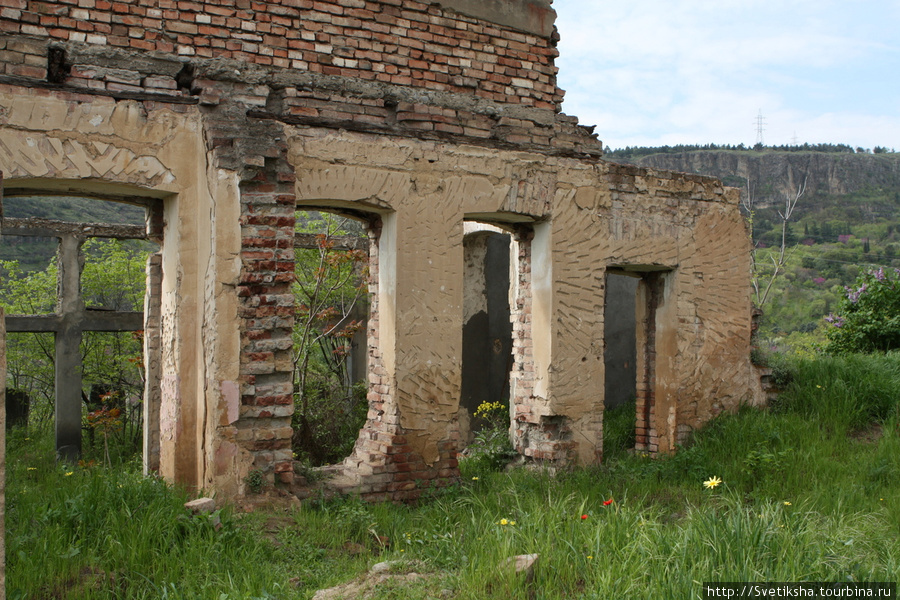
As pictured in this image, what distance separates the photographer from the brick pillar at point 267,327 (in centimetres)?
565

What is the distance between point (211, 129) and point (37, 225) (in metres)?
4.58

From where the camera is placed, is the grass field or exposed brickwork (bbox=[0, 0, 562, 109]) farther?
exposed brickwork (bbox=[0, 0, 562, 109])

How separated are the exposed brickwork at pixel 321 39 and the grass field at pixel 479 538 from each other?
3084 millimetres

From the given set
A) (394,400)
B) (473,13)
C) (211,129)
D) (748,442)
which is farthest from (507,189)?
(748,442)

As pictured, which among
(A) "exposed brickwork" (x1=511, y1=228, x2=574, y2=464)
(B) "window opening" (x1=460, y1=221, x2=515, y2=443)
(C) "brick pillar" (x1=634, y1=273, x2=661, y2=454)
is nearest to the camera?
(A) "exposed brickwork" (x1=511, y1=228, x2=574, y2=464)

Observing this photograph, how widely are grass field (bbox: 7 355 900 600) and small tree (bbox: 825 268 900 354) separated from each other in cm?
558

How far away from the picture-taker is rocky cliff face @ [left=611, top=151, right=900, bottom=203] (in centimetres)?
4206

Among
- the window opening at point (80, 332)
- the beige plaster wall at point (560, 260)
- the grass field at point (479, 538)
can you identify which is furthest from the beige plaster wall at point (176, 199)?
the window opening at point (80, 332)

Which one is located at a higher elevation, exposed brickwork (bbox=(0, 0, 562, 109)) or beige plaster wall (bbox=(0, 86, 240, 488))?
exposed brickwork (bbox=(0, 0, 562, 109))

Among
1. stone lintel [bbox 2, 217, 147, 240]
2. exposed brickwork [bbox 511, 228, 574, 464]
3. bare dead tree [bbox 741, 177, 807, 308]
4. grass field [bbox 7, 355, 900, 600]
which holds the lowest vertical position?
grass field [bbox 7, 355, 900, 600]

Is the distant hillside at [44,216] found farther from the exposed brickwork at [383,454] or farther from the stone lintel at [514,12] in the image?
the stone lintel at [514,12]

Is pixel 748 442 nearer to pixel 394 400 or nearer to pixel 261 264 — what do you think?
pixel 394 400

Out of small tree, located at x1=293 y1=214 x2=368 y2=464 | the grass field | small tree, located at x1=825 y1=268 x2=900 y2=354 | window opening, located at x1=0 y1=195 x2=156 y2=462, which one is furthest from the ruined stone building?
small tree, located at x1=825 y1=268 x2=900 y2=354

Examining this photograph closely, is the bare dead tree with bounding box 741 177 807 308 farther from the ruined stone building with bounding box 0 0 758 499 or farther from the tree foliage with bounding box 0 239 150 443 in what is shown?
the tree foliage with bounding box 0 239 150 443
